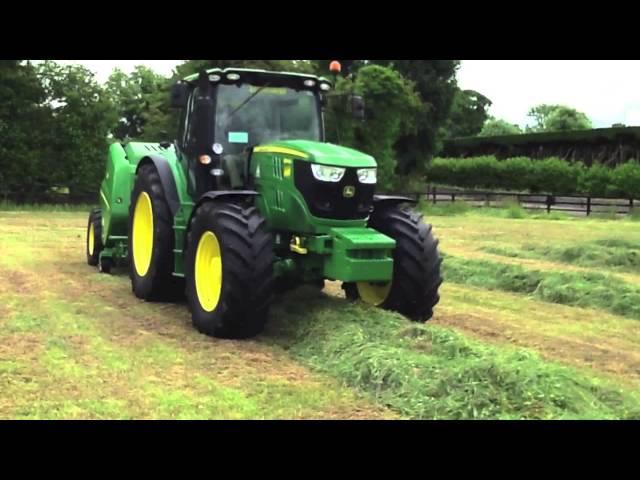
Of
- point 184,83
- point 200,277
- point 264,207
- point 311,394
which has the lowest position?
point 311,394

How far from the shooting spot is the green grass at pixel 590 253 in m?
13.6

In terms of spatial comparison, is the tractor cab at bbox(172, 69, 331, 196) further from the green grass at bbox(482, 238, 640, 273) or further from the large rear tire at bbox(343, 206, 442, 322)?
the green grass at bbox(482, 238, 640, 273)

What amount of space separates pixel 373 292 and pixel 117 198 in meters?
4.07

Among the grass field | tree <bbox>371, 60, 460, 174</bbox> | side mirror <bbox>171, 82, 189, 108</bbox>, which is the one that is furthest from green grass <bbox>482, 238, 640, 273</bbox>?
tree <bbox>371, 60, 460, 174</bbox>

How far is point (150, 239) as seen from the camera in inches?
361

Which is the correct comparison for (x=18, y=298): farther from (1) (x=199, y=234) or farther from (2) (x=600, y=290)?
(2) (x=600, y=290)

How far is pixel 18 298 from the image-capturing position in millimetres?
8781

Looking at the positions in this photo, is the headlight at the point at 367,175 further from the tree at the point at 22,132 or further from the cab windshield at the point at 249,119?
the tree at the point at 22,132

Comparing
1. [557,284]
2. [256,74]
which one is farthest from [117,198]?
[557,284]

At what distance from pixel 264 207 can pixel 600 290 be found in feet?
16.3

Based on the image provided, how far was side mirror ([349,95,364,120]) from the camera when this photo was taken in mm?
8320

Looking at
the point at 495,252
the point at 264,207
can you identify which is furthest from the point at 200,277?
the point at 495,252

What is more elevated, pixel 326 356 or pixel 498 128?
pixel 498 128

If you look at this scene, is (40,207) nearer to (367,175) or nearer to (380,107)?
(380,107)
